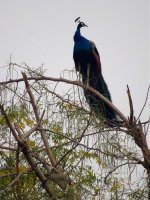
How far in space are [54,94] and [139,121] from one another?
2.01ft

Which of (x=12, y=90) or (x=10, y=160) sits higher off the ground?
(x=12, y=90)

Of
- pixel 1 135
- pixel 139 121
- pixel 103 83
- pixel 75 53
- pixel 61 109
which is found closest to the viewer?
pixel 1 135

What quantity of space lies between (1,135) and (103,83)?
2.97 metres

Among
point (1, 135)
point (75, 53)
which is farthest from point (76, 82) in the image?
point (75, 53)

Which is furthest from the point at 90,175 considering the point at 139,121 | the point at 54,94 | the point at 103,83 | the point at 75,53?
the point at 75,53

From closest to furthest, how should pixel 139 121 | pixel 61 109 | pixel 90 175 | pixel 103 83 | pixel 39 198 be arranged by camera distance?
pixel 39 198 → pixel 61 109 → pixel 139 121 → pixel 90 175 → pixel 103 83

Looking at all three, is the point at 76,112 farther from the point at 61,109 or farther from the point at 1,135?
the point at 1,135

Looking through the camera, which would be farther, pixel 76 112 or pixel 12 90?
pixel 12 90

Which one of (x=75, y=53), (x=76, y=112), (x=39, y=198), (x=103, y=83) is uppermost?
(x=75, y=53)

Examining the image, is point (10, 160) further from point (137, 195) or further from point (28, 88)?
point (137, 195)

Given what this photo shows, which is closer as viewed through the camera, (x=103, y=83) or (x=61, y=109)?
(x=61, y=109)

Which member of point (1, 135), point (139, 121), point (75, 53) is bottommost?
point (1, 135)

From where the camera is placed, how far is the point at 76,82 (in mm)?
2449

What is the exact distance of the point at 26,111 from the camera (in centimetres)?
252
